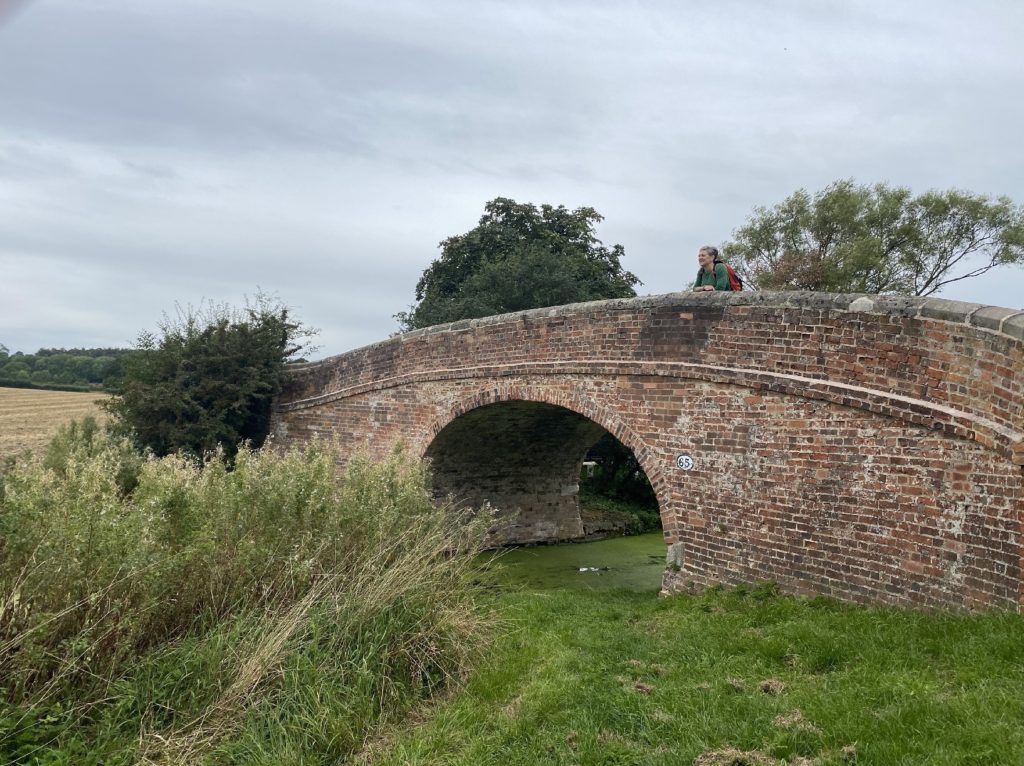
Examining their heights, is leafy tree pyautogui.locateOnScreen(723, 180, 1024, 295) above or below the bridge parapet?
above

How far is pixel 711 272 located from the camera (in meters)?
7.29

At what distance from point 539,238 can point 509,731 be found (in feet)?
60.7

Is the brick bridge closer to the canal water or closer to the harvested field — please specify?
the canal water

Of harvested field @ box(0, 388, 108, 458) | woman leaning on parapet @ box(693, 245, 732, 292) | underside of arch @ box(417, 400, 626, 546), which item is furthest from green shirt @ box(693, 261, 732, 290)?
harvested field @ box(0, 388, 108, 458)

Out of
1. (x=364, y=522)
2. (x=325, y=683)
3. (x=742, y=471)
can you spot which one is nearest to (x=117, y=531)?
(x=325, y=683)

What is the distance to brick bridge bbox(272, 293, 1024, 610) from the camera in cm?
486

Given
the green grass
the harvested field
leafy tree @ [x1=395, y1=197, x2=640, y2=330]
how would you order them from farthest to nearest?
leafy tree @ [x1=395, y1=197, x2=640, y2=330] → the harvested field → the green grass

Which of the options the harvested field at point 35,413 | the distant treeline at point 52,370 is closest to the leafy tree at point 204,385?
the harvested field at point 35,413

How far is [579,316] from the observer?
7.93 metres

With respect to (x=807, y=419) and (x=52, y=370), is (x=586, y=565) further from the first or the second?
(x=52, y=370)

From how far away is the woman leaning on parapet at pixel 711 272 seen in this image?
23.7 feet

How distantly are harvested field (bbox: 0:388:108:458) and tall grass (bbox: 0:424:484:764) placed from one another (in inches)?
297

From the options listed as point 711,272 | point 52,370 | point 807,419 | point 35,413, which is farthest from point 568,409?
point 52,370

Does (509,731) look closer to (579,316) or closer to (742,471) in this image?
(742,471)
